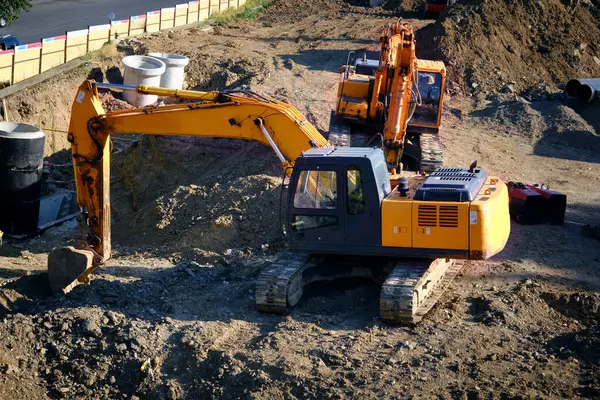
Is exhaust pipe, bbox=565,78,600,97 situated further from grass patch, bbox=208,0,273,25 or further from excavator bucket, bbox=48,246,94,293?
excavator bucket, bbox=48,246,94,293

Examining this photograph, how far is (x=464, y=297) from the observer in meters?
13.5

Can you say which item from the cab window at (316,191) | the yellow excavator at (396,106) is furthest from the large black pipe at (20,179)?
the cab window at (316,191)

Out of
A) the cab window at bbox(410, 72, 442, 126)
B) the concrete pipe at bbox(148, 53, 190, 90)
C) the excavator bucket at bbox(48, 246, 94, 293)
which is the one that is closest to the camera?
the excavator bucket at bbox(48, 246, 94, 293)

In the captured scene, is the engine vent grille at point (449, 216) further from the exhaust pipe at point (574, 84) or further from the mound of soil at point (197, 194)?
the exhaust pipe at point (574, 84)

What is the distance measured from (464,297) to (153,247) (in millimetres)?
6686

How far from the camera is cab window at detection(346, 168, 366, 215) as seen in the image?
12.8 meters

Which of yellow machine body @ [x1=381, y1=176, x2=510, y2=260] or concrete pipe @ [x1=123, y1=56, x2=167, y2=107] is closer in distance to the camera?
yellow machine body @ [x1=381, y1=176, x2=510, y2=260]

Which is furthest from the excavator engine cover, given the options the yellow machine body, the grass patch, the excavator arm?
the grass patch

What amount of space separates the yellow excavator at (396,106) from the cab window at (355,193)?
533 cm

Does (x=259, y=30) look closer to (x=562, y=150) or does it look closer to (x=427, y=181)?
(x=562, y=150)

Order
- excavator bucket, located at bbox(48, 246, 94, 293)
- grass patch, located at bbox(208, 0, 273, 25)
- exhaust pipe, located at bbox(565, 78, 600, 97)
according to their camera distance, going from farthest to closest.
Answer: grass patch, located at bbox(208, 0, 273, 25) → exhaust pipe, located at bbox(565, 78, 600, 97) → excavator bucket, located at bbox(48, 246, 94, 293)

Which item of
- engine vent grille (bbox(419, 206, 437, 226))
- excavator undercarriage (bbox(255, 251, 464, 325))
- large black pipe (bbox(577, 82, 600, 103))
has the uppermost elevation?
engine vent grille (bbox(419, 206, 437, 226))

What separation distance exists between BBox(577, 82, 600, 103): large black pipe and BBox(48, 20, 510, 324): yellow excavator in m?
12.8

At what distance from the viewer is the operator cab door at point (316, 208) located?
1293cm
